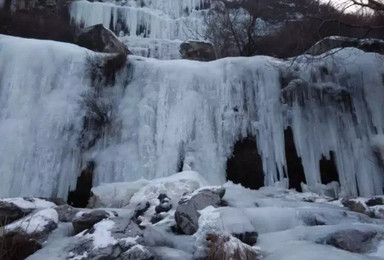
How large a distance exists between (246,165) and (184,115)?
1.91 m

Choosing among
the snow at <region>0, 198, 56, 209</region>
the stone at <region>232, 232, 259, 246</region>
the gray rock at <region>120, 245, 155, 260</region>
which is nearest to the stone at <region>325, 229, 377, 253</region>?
the stone at <region>232, 232, 259, 246</region>

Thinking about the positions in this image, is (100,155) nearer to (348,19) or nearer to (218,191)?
(218,191)

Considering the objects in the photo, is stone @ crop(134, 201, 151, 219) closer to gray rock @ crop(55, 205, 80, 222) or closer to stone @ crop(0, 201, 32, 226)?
gray rock @ crop(55, 205, 80, 222)

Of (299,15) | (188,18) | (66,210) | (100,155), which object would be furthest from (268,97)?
(188,18)

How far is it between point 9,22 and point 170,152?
27.8 feet

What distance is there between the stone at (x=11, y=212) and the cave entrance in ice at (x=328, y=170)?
6.73 metres

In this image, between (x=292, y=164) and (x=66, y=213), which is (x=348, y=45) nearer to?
(x=292, y=164)

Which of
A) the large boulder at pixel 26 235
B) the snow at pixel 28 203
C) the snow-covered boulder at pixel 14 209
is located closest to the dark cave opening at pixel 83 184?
the snow at pixel 28 203

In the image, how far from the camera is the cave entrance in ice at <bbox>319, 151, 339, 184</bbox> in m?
9.22

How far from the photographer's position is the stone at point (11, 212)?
15.8ft

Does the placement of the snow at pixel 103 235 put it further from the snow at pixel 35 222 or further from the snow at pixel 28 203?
the snow at pixel 28 203

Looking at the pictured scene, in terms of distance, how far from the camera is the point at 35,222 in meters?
4.42

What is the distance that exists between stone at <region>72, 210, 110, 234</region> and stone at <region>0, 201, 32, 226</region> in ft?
2.69

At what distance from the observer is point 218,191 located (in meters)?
5.63
